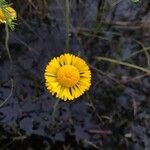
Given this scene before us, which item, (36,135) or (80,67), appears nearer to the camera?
(80,67)

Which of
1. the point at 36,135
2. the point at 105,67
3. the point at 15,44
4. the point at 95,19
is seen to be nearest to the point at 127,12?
the point at 95,19

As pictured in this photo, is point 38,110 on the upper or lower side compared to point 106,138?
upper

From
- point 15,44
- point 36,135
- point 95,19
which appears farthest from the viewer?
point 95,19

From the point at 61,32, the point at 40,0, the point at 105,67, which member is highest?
the point at 40,0

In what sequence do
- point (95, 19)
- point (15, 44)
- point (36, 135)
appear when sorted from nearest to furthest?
point (36, 135) < point (15, 44) < point (95, 19)

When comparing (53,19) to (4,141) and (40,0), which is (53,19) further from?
(4,141)
